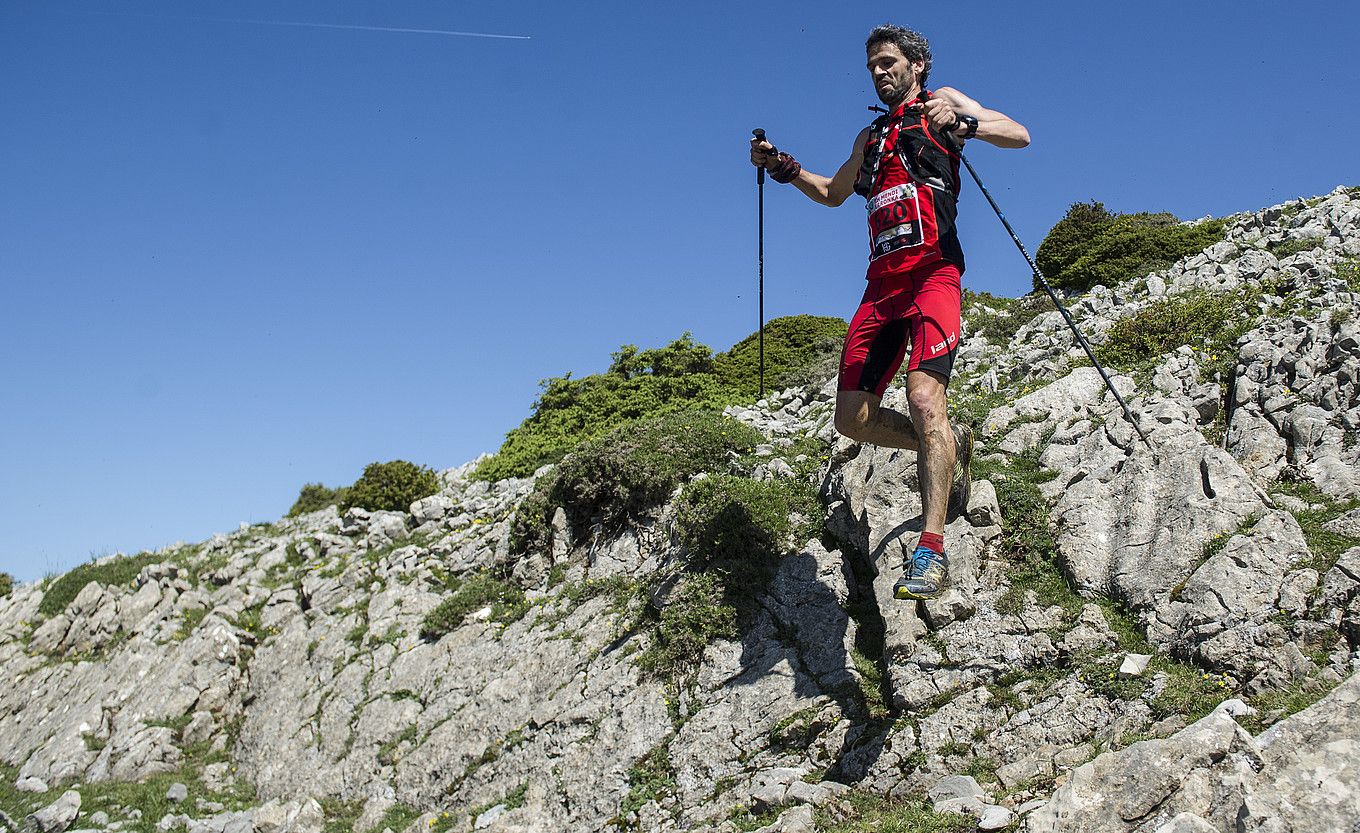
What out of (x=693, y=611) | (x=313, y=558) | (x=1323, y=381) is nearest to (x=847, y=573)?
(x=693, y=611)

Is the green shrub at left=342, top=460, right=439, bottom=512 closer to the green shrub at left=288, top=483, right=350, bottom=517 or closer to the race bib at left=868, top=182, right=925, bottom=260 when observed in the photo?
the green shrub at left=288, top=483, right=350, bottom=517

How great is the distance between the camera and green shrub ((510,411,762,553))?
1269 cm

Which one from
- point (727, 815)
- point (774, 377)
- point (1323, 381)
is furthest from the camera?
point (774, 377)

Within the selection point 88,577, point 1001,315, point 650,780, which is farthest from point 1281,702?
point 88,577

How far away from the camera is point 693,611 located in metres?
9.35

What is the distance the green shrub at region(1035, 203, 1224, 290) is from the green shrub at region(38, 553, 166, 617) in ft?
62.6

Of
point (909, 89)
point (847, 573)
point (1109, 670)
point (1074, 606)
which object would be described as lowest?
point (1109, 670)

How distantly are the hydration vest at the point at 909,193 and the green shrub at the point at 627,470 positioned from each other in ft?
19.2

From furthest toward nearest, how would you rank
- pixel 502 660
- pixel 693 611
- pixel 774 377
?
pixel 774 377 → pixel 502 660 → pixel 693 611

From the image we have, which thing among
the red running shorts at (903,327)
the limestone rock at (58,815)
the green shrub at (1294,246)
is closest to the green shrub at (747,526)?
the red running shorts at (903,327)

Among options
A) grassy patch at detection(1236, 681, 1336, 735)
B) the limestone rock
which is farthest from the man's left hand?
the limestone rock

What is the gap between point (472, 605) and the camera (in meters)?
12.8

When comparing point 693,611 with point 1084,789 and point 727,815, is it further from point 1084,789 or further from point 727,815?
point 1084,789

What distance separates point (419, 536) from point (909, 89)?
39.3 ft
